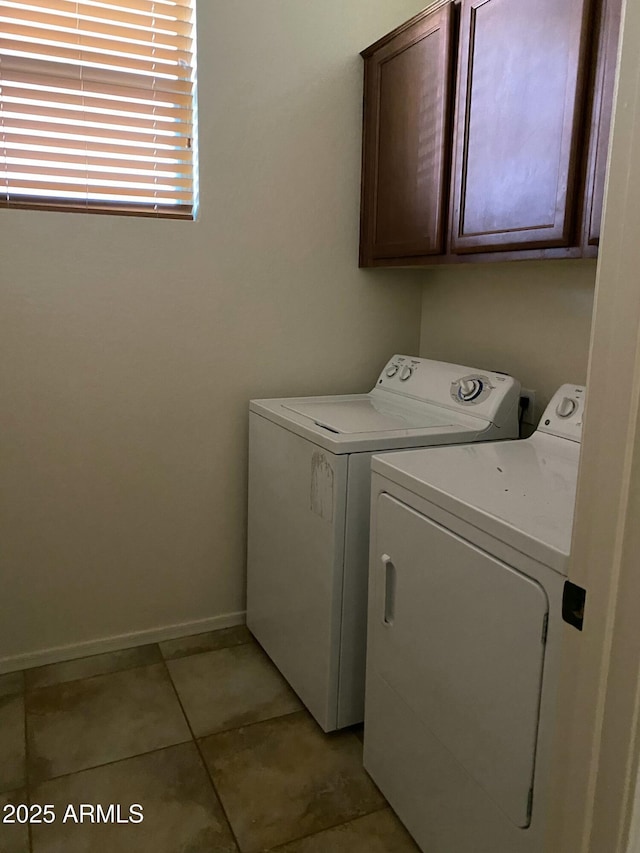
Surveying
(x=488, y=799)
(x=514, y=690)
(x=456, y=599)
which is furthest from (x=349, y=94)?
(x=488, y=799)

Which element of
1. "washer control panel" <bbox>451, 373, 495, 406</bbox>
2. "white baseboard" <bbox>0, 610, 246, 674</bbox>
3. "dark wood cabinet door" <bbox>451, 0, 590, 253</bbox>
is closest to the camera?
"dark wood cabinet door" <bbox>451, 0, 590, 253</bbox>

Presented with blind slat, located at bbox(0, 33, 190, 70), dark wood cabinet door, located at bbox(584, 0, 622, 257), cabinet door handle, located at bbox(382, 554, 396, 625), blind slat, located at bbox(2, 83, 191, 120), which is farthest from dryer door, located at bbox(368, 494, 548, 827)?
blind slat, located at bbox(0, 33, 190, 70)

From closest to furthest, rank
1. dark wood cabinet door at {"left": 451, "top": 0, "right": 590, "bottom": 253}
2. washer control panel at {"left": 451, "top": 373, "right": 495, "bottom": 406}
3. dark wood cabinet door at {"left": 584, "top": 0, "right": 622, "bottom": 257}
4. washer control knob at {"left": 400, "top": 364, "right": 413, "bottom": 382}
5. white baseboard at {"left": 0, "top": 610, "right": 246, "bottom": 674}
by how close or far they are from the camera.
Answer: dark wood cabinet door at {"left": 584, "top": 0, "right": 622, "bottom": 257}, dark wood cabinet door at {"left": 451, "top": 0, "right": 590, "bottom": 253}, washer control panel at {"left": 451, "top": 373, "right": 495, "bottom": 406}, white baseboard at {"left": 0, "top": 610, "right": 246, "bottom": 674}, washer control knob at {"left": 400, "top": 364, "right": 413, "bottom": 382}

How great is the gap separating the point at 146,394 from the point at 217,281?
0.47 meters

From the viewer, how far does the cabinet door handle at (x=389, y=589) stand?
1.56m

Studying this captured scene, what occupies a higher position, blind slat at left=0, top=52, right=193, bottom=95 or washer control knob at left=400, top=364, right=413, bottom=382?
blind slat at left=0, top=52, right=193, bottom=95

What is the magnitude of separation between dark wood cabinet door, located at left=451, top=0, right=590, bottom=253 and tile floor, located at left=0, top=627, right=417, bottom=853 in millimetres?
1526

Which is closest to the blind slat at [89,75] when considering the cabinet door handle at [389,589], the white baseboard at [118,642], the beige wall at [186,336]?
the beige wall at [186,336]

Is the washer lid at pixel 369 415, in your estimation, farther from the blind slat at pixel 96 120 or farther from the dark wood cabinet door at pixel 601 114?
the blind slat at pixel 96 120

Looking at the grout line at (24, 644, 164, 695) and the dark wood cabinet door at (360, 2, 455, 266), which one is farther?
the grout line at (24, 644, 164, 695)

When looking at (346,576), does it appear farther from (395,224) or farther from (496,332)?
(395,224)

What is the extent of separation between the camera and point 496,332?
2.24m

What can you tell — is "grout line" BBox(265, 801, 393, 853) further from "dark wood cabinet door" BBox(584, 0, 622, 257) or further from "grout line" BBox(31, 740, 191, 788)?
"dark wood cabinet door" BBox(584, 0, 622, 257)

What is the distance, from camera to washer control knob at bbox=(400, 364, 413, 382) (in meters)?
2.38
